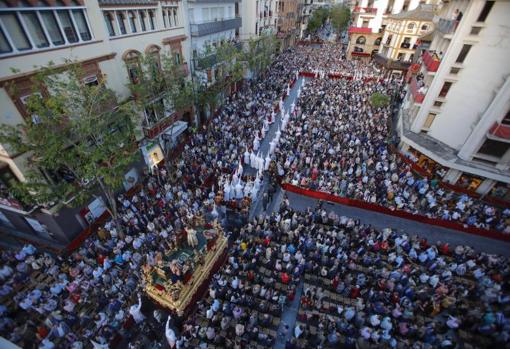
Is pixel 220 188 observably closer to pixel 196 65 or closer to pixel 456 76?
pixel 196 65

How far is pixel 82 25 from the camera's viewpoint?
50.1 feet

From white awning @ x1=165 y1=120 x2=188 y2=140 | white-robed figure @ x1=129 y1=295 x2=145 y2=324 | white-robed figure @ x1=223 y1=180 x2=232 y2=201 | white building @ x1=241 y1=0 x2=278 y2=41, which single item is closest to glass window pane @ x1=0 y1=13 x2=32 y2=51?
white awning @ x1=165 y1=120 x2=188 y2=140

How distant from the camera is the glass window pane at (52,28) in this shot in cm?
1349

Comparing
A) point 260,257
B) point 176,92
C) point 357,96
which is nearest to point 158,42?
point 176,92

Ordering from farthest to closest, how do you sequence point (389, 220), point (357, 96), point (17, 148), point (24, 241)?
1. point (357, 96)
2. point (389, 220)
3. point (24, 241)
4. point (17, 148)

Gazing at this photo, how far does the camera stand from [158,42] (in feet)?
69.7

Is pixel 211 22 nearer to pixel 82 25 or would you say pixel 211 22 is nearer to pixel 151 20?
pixel 151 20

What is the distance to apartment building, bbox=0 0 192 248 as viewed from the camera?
12.3 m

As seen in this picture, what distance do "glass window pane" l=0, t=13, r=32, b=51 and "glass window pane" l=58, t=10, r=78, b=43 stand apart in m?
Answer: 2.25

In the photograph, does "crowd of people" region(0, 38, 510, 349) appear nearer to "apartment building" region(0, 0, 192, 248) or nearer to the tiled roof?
"apartment building" region(0, 0, 192, 248)

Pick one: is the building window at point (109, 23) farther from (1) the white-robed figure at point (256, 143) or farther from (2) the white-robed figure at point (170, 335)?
(2) the white-robed figure at point (170, 335)

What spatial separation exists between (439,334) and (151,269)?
46.1 feet

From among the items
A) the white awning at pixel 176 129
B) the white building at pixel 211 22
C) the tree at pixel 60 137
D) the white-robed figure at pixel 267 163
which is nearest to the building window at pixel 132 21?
the tree at pixel 60 137

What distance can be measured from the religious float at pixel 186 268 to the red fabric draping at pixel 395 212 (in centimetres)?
804
